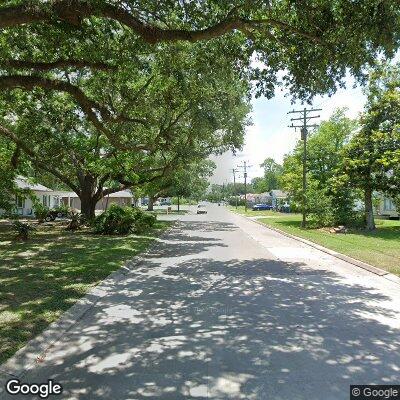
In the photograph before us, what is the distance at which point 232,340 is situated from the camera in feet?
19.6

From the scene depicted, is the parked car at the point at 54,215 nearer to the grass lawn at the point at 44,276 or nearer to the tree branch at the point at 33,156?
the tree branch at the point at 33,156

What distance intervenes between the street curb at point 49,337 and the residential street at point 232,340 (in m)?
0.12

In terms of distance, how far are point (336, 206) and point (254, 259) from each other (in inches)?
709

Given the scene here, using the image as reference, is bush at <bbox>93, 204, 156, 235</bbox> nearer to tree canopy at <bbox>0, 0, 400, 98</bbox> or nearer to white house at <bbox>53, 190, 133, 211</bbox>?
tree canopy at <bbox>0, 0, 400, 98</bbox>

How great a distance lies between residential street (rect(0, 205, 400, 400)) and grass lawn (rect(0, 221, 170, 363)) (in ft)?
1.97

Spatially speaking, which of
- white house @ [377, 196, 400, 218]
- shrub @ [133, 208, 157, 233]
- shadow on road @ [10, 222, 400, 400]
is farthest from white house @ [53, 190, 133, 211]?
shadow on road @ [10, 222, 400, 400]

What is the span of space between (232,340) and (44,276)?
621 centimetres

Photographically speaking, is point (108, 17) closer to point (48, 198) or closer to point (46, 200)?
point (46, 200)

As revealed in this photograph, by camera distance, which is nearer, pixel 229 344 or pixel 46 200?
pixel 229 344

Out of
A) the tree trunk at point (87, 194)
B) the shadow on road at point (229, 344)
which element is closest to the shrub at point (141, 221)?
the tree trunk at point (87, 194)

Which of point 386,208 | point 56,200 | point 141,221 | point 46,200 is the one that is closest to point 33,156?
point 141,221

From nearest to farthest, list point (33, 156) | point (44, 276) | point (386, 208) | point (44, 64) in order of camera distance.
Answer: point (44, 276) → point (44, 64) → point (33, 156) → point (386, 208)

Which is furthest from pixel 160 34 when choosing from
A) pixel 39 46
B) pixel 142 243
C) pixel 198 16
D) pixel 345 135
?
pixel 345 135

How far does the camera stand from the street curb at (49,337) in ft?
15.9
